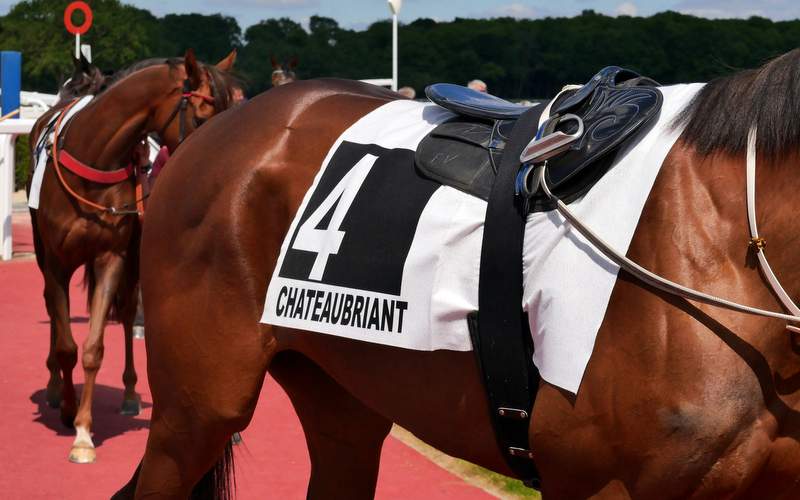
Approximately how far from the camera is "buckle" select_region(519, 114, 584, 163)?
2.16 m

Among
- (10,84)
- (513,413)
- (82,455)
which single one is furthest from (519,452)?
(10,84)

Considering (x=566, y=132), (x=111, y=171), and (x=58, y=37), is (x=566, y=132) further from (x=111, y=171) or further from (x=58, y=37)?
(x=58, y=37)

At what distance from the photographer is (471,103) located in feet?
8.68

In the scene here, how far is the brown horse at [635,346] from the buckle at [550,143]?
8.1 inches

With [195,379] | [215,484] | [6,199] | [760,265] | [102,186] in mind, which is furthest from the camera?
[6,199]

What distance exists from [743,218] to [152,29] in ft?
148

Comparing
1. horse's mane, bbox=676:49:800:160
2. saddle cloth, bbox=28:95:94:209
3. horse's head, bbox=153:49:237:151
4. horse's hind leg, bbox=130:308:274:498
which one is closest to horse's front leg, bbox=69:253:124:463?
saddle cloth, bbox=28:95:94:209

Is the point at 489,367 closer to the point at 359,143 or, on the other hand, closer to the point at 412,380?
the point at 412,380

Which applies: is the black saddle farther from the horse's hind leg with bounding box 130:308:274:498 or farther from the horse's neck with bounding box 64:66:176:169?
the horse's neck with bounding box 64:66:176:169

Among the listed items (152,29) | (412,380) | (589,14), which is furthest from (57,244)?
(152,29)

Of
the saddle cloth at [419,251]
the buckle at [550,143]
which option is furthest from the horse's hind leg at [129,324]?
the buckle at [550,143]

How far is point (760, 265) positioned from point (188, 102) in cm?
426

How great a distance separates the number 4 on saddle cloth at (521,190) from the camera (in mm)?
2168

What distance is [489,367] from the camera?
2.26 m
